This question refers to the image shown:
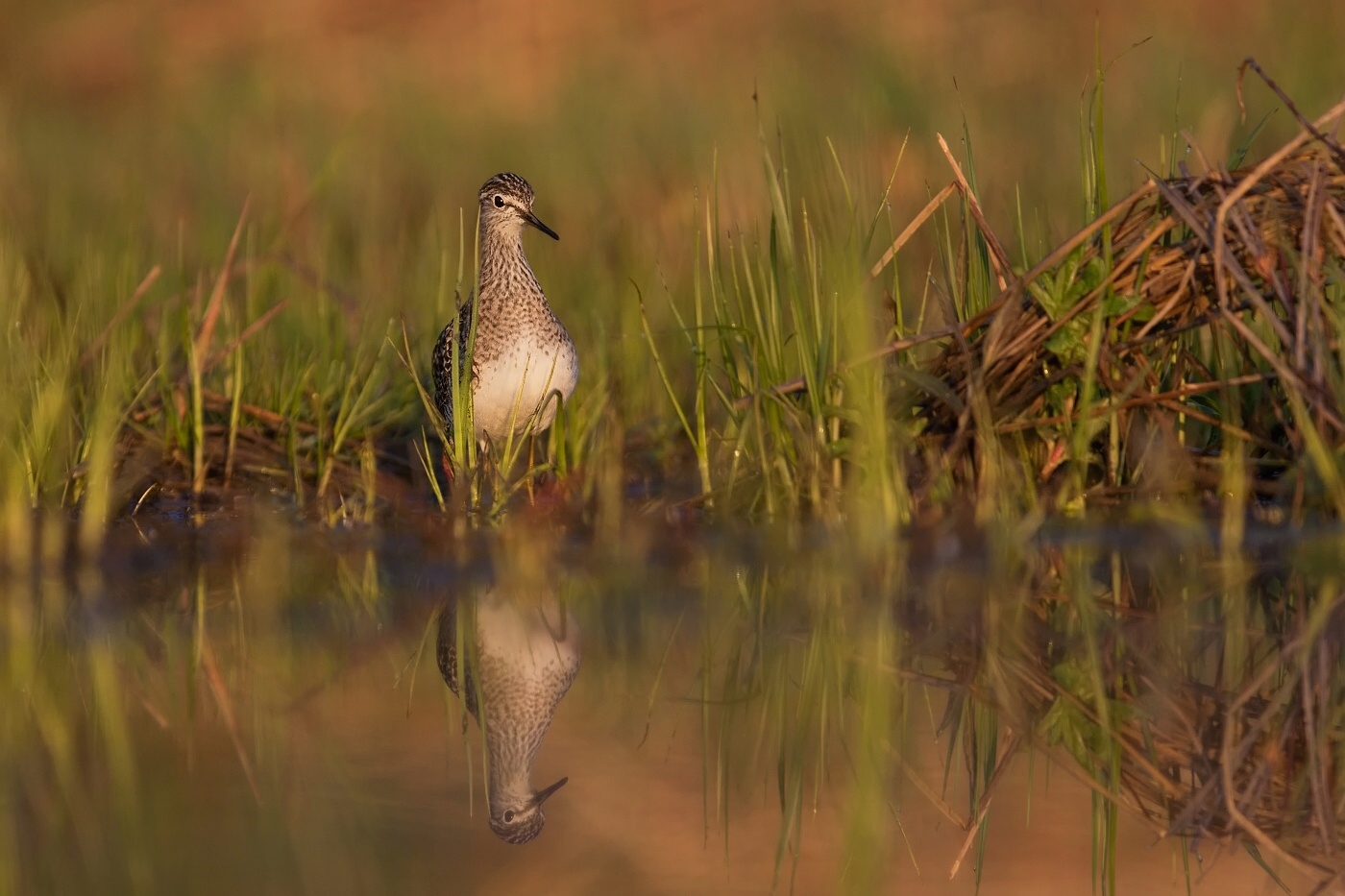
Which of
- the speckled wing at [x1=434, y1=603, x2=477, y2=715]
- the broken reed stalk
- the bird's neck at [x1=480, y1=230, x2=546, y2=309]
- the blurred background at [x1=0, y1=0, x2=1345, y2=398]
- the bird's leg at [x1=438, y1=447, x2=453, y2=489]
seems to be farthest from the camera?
the blurred background at [x1=0, y1=0, x2=1345, y2=398]

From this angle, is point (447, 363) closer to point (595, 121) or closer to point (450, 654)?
point (450, 654)

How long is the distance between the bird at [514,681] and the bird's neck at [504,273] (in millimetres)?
1957

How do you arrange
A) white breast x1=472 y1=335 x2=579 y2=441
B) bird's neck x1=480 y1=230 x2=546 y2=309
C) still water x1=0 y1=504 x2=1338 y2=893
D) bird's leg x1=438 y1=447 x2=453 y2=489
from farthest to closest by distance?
bird's neck x1=480 y1=230 x2=546 y2=309, bird's leg x1=438 y1=447 x2=453 y2=489, white breast x1=472 y1=335 x2=579 y2=441, still water x1=0 y1=504 x2=1338 y2=893

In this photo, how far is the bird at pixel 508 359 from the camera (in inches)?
233

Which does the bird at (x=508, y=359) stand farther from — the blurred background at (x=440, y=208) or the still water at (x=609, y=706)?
the still water at (x=609, y=706)

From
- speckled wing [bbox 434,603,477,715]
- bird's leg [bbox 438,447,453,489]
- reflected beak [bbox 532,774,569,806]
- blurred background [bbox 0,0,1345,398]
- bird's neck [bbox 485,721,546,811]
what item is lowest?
reflected beak [bbox 532,774,569,806]

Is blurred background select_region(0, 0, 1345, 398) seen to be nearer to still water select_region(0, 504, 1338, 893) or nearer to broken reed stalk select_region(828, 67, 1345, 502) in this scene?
broken reed stalk select_region(828, 67, 1345, 502)

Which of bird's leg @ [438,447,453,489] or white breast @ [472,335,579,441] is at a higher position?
white breast @ [472,335,579,441]

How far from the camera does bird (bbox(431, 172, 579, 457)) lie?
5.92 m

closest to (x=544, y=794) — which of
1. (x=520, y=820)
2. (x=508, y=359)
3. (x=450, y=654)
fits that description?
(x=520, y=820)

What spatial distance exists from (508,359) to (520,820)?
311cm

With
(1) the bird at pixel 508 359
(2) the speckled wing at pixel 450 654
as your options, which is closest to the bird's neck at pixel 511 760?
(2) the speckled wing at pixel 450 654

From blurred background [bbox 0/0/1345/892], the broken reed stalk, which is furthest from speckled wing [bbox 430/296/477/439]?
the broken reed stalk

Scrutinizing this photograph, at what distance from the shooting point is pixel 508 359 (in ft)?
19.5
